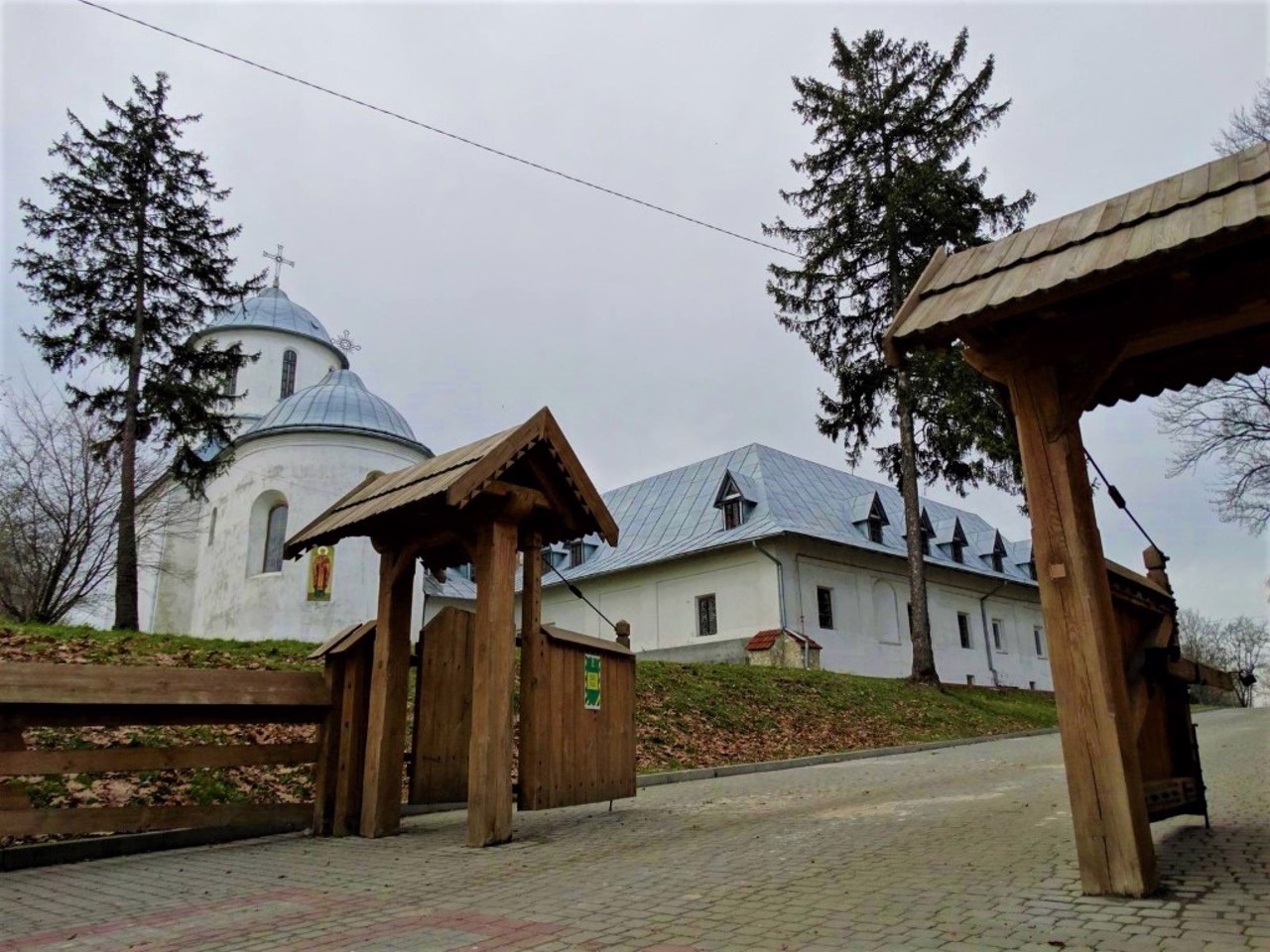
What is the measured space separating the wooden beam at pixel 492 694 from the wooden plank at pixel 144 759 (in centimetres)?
195

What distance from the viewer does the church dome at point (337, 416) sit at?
2883cm

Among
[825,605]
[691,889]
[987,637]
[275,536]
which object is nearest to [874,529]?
[825,605]

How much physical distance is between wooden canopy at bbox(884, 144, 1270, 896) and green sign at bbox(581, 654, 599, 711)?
4.64 metres

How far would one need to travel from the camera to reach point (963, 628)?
39.2 metres

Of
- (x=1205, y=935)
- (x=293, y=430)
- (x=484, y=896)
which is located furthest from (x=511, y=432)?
(x=293, y=430)

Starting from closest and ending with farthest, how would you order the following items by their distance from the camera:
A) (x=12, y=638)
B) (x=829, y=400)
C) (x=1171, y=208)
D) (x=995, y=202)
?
1. (x=1171, y=208)
2. (x=12, y=638)
3. (x=995, y=202)
4. (x=829, y=400)

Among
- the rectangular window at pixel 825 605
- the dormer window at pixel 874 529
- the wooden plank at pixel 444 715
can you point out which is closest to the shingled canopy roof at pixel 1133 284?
the wooden plank at pixel 444 715

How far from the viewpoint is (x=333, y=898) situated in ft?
17.0

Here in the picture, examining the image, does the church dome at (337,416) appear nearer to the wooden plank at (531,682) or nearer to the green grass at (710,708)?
the green grass at (710,708)

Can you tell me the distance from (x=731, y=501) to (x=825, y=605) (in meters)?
5.36

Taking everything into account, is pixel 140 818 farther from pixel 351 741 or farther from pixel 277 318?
pixel 277 318

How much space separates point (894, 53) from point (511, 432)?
951 inches

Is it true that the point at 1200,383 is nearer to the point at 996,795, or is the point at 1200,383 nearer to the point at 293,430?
the point at 996,795

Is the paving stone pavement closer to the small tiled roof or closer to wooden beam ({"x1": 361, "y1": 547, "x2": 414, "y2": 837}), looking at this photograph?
wooden beam ({"x1": 361, "y1": 547, "x2": 414, "y2": 837})
